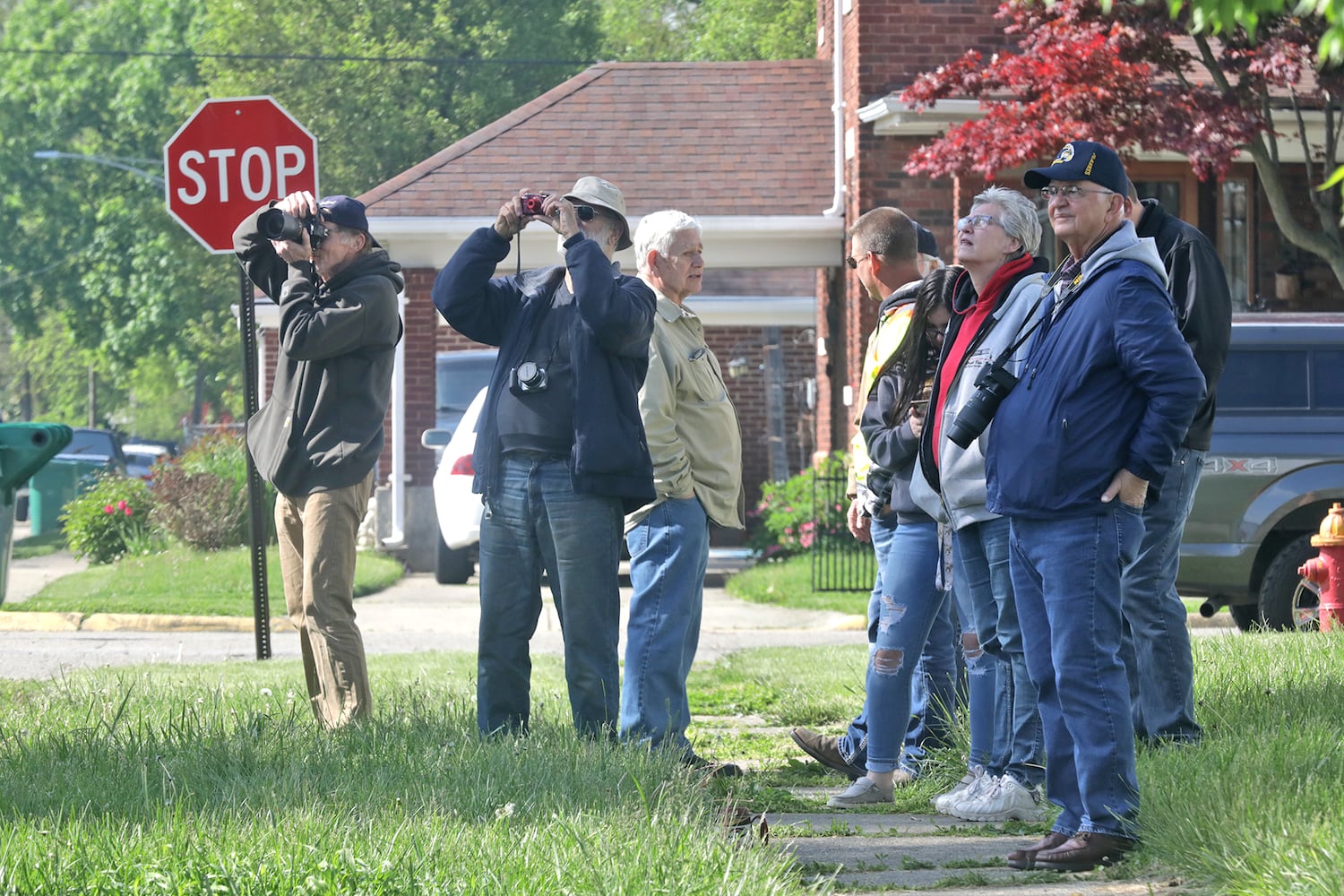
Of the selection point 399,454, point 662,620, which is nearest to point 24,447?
point 662,620

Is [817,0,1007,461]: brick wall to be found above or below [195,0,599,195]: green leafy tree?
below

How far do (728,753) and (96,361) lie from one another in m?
47.9

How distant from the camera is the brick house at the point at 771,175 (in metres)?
16.0

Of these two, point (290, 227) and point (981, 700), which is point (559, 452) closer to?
point (290, 227)

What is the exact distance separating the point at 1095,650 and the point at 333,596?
2810 millimetres

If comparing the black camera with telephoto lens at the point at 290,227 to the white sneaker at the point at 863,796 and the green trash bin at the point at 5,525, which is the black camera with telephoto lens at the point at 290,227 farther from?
the white sneaker at the point at 863,796

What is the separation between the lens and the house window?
1608cm

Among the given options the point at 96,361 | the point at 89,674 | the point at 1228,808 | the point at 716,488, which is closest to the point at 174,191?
the point at 89,674

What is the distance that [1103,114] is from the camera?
42.8ft

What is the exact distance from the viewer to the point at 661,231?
5906 mm

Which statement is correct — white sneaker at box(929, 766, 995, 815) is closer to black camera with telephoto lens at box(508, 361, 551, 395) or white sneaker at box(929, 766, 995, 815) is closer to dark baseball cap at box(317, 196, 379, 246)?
black camera with telephoto lens at box(508, 361, 551, 395)

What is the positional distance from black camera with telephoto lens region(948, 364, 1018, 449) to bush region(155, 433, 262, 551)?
1328 centimetres

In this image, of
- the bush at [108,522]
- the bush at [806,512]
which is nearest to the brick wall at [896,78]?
the bush at [806,512]

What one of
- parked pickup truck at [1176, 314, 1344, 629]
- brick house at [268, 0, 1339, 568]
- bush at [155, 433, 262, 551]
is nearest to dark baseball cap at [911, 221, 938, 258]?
parked pickup truck at [1176, 314, 1344, 629]
